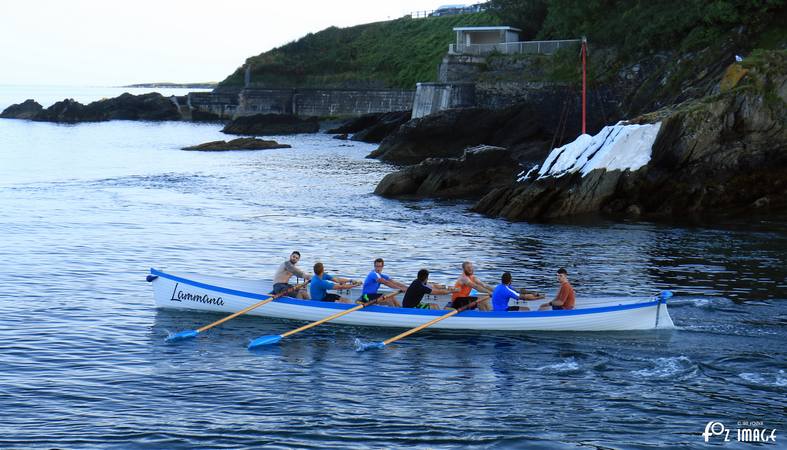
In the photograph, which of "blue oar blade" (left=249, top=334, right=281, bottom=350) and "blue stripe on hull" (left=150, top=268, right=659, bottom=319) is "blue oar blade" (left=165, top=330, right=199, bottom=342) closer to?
"blue oar blade" (left=249, top=334, right=281, bottom=350)

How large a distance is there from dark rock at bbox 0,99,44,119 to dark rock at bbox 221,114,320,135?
5760 centimetres

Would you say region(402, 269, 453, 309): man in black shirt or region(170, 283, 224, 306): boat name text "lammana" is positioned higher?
region(402, 269, 453, 309): man in black shirt

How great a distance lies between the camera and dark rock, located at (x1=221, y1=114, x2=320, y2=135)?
103812mm

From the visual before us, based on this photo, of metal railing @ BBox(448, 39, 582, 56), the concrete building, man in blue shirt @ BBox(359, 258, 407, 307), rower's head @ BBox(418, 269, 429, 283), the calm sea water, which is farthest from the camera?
the concrete building

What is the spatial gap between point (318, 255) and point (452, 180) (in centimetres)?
1697

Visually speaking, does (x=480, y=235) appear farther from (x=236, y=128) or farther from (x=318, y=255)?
(x=236, y=128)

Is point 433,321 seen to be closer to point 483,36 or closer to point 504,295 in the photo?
point 504,295

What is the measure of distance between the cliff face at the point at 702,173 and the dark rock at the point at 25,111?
126m

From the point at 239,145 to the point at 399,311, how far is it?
62.1m

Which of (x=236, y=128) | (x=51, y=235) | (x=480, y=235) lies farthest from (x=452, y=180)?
(x=236, y=128)

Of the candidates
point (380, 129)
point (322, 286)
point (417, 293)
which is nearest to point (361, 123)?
point (380, 129)

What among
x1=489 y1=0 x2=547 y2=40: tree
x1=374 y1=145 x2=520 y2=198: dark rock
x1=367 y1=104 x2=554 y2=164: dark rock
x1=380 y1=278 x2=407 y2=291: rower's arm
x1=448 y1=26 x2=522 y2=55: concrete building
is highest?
x1=489 y1=0 x2=547 y2=40: tree

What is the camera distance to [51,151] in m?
82.3

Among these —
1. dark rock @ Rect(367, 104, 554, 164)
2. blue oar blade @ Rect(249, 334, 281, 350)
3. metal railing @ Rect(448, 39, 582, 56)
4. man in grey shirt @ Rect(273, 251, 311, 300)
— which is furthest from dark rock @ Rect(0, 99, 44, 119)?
blue oar blade @ Rect(249, 334, 281, 350)
